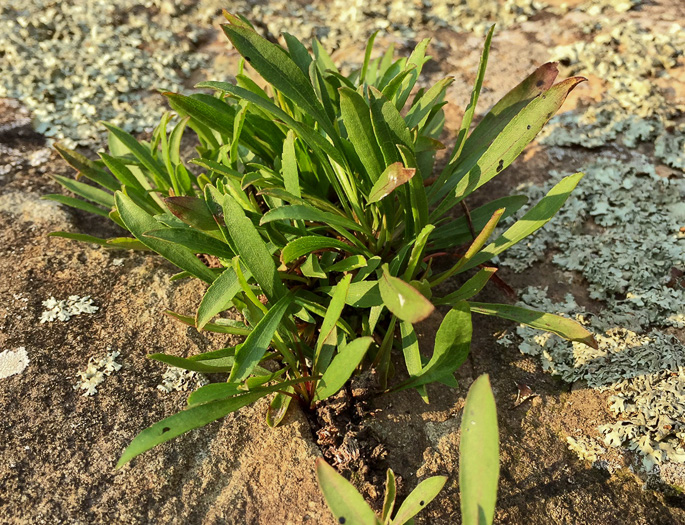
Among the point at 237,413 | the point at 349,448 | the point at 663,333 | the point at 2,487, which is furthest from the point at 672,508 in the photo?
the point at 2,487

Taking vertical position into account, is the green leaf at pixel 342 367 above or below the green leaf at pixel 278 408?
above

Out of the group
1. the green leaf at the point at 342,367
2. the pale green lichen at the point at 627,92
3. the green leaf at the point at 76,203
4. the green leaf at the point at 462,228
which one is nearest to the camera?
the green leaf at the point at 342,367

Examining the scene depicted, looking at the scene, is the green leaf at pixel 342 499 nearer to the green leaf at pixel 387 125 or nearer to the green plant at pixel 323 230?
the green plant at pixel 323 230

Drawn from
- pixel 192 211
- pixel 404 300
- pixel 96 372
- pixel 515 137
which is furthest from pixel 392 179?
pixel 96 372

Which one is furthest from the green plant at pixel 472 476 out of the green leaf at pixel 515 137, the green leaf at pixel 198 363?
the green leaf at pixel 515 137

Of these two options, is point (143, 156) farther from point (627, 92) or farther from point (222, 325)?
point (627, 92)
